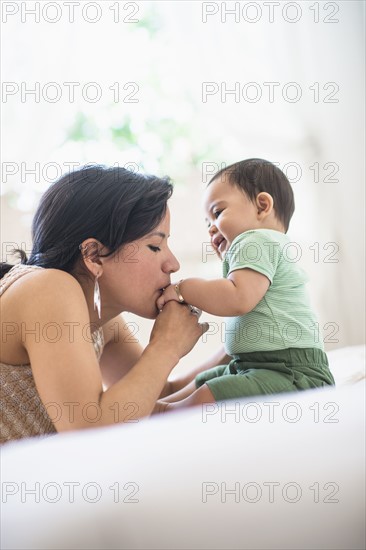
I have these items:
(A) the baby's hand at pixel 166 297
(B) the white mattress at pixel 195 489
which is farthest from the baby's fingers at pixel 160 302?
(B) the white mattress at pixel 195 489

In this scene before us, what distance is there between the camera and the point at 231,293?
145 centimetres

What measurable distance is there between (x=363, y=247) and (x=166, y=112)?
1.57 meters

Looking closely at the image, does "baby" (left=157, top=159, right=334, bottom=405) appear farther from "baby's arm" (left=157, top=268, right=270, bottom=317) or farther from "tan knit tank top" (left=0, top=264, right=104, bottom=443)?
"tan knit tank top" (left=0, top=264, right=104, bottom=443)

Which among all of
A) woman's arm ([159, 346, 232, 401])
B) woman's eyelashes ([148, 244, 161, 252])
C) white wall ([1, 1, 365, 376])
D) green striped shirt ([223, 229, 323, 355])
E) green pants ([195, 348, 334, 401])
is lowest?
woman's arm ([159, 346, 232, 401])

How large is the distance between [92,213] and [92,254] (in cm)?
9

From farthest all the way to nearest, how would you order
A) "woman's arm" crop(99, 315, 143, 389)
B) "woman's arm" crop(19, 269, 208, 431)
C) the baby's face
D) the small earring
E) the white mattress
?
"woman's arm" crop(99, 315, 143, 389) < the baby's face < the small earring < "woman's arm" crop(19, 269, 208, 431) < the white mattress

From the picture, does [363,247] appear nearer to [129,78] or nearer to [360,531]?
[129,78]

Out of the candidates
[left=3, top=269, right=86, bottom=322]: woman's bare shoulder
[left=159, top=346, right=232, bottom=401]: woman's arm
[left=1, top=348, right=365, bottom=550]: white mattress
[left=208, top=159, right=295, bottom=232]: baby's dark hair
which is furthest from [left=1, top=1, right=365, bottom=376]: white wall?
[left=1, top=348, right=365, bottom=550]: white mattress

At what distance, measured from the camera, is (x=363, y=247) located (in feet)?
10.2

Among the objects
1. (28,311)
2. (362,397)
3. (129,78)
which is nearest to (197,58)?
(129,78)

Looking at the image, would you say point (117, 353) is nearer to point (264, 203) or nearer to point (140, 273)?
point (140, 273)

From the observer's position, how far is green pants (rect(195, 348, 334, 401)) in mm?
1421

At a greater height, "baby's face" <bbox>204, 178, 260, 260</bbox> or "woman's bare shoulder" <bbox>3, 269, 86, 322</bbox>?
"baby's face" <bbox>204, 178, 260, 260</bbox>

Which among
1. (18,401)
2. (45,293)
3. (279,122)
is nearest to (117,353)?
(18,401)
